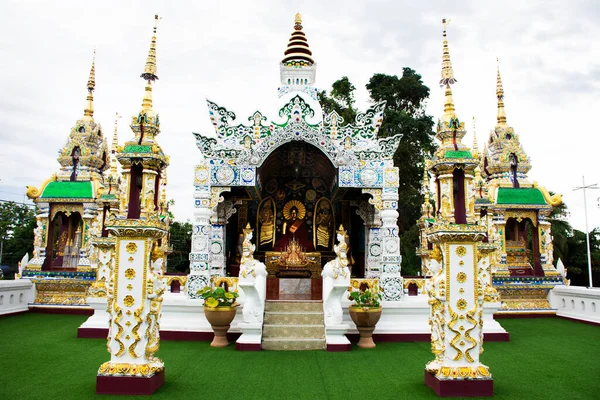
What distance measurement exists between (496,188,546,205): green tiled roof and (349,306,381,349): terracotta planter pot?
24.8ft

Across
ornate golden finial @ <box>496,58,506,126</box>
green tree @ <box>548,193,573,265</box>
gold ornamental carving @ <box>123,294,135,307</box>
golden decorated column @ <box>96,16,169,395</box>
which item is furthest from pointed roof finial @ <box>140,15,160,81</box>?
green tree @ <box>548,193,573,265</box>

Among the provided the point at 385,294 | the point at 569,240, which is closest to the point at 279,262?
the point at 385,294

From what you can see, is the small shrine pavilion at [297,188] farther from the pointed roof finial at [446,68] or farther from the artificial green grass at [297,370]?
the pointed roof finial at [446,68]

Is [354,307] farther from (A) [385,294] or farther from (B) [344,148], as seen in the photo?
(B) [344,148]

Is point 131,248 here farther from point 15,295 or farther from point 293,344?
point 15,295

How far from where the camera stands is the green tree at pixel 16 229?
23.3 metres

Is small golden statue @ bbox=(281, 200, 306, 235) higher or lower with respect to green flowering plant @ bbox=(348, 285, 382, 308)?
higher

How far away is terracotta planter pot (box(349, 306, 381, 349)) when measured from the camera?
7.54 metres

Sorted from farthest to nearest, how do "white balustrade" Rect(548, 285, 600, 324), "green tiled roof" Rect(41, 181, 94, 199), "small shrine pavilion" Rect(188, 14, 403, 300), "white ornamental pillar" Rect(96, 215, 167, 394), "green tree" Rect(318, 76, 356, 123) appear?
1. "green tree" Rect(318, 76, 356, 123)
2. "green tiled roof" Rect(41, 181, 94, 199)
3. "white balustrade" Rect(548, 285, 600, 324)
4. "small shrine pavilion" Rect(188, 14, 403, 300)
5. "white ornamental pillar" Rect(96, 215, 167, 394)

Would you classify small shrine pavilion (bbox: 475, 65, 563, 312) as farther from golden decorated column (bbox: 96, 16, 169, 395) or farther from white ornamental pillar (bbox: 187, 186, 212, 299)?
golden decorated column (bbox: 96, 16, 169, 395)

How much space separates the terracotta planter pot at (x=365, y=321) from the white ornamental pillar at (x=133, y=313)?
360 centimetres

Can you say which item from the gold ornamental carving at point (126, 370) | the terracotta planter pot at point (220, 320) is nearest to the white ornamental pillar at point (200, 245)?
the terracotta planter pot at point (220, 320)

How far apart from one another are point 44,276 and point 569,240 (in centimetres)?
2186

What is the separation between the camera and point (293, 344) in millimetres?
7445
